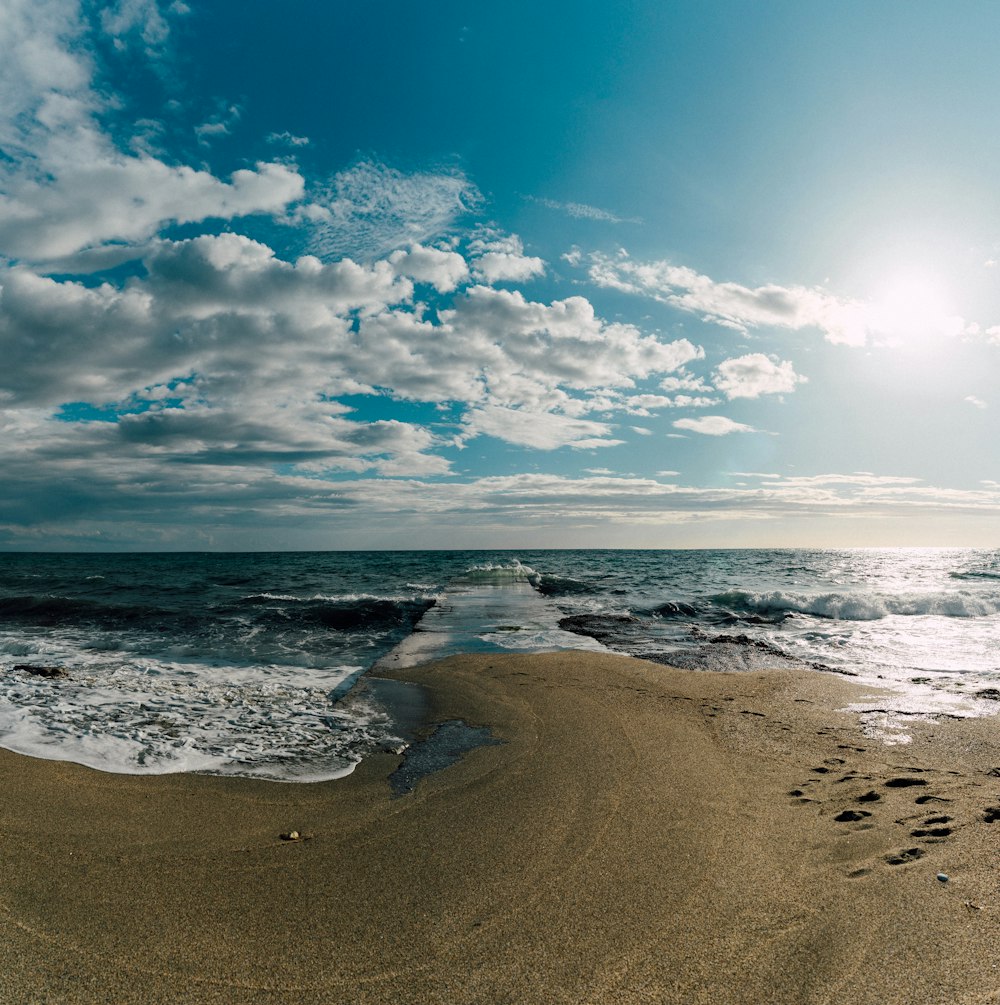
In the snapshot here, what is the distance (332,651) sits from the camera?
43.8 ft

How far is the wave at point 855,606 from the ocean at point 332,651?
0.11 metres

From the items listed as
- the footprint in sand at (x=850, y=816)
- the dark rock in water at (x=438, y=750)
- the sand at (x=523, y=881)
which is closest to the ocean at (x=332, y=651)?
the dark rock in water at (x=438, y=750)

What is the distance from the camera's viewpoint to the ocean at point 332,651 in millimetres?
6380

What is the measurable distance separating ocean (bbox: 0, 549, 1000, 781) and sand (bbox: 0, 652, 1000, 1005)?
3.43 ft

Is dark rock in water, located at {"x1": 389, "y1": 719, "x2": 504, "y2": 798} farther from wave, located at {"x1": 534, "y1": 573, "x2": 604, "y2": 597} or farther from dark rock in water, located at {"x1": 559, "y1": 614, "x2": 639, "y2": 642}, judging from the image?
wave, located at {"x1": 534, "y1": 573, "x2": 604, "y2": 597}

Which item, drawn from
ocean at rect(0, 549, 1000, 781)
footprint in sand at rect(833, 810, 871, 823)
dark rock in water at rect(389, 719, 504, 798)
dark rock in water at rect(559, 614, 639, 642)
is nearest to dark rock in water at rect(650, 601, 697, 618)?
ocean at rect(0, 549, 1000, 781)

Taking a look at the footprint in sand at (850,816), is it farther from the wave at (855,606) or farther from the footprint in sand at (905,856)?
the wave at (855,606)

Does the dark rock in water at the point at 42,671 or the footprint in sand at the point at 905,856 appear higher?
the footprint in sand at the point at 905,856

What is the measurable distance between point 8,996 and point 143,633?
15635 mm

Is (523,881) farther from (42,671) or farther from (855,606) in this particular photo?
(855,606)

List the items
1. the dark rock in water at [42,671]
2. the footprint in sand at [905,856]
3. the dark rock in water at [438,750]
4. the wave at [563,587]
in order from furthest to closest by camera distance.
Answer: the wave at [563,587], the dark rock in water at [42,671], the dark rock in water at [438,750], the footprint in sand at [905,856]

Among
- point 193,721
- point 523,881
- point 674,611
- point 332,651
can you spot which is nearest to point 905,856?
point 523,881

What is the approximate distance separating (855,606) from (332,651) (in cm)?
1787

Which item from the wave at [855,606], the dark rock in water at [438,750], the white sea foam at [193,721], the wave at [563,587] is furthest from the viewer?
the wave at [563,587]
